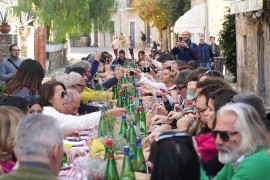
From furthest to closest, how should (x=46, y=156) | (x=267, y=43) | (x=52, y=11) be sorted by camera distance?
(x=52, y=11)
(x=267, y=43)
(x=46, y=156)

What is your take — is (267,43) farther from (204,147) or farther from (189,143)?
(189,143)

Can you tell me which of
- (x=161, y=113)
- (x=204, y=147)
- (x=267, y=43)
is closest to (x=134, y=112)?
(x=161, y=113)

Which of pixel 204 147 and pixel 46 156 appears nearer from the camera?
pixel 46 156

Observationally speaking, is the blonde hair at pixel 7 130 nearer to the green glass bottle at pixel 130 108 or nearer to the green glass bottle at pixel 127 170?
the green glass bottle at pixel 127 170

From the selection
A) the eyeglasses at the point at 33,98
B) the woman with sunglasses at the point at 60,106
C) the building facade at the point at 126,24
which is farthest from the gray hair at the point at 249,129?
the building facade at the point at 126,24

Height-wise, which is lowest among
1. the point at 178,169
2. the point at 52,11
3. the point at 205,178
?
the point at 205,178

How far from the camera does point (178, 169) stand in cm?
297

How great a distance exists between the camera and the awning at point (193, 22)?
26.1m

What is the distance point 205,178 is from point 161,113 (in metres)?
3.62

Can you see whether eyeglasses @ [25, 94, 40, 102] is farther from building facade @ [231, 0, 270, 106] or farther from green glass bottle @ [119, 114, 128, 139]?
building facade @ [231, 0, 270, 106]

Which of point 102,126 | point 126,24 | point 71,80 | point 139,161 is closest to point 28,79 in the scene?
point 71,80

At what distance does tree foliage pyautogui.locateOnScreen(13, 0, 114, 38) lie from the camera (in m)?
34.2

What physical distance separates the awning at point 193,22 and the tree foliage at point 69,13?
8.54 m

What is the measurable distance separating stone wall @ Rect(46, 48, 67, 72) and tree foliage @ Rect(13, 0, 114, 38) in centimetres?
106
